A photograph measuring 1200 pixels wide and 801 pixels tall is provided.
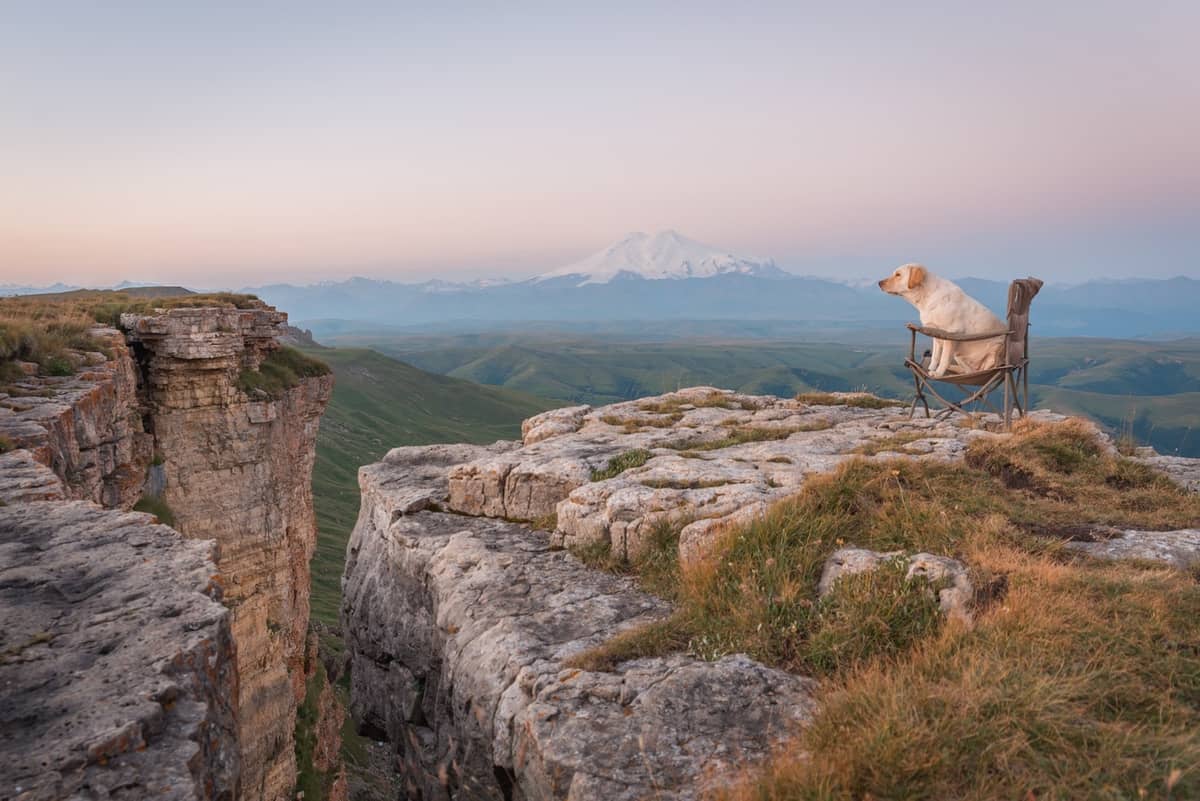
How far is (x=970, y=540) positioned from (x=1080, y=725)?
8.16 feet

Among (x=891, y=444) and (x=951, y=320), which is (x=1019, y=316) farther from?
(x=891, y=444)

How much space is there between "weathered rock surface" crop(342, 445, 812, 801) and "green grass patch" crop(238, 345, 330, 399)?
40.0 feet

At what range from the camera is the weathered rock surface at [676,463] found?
7.84 m

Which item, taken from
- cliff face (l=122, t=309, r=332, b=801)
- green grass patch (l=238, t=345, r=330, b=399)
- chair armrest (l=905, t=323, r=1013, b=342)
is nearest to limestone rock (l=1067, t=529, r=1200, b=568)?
chair armrest (l=905, t=323, r=1013, b=342)

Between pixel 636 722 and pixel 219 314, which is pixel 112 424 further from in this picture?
pixel 636 722

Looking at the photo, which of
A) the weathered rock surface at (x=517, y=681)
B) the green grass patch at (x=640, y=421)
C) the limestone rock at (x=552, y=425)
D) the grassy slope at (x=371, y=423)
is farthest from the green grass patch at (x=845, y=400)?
the grassy slope at (x=371, y=423)

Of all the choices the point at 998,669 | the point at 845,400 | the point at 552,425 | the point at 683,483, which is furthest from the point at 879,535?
the point at 845,400

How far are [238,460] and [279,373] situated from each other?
3.43 metres

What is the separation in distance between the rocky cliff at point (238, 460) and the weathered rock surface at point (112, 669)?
8.35 metres

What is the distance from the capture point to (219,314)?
19.5 metres

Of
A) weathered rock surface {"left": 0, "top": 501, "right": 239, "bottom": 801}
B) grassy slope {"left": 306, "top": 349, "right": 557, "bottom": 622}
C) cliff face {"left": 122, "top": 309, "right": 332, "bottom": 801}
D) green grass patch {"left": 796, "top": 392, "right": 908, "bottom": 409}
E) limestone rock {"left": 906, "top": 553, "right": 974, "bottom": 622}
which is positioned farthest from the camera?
grassy slope {"left": 306, "top": 349, "right": 557, "bottom": 622}

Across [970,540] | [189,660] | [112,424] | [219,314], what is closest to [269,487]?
[219,314]

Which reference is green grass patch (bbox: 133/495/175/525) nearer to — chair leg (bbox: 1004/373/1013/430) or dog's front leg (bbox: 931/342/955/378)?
dog's front leg (bbox: 931/342/955/378)

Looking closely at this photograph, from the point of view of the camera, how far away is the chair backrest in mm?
10703
